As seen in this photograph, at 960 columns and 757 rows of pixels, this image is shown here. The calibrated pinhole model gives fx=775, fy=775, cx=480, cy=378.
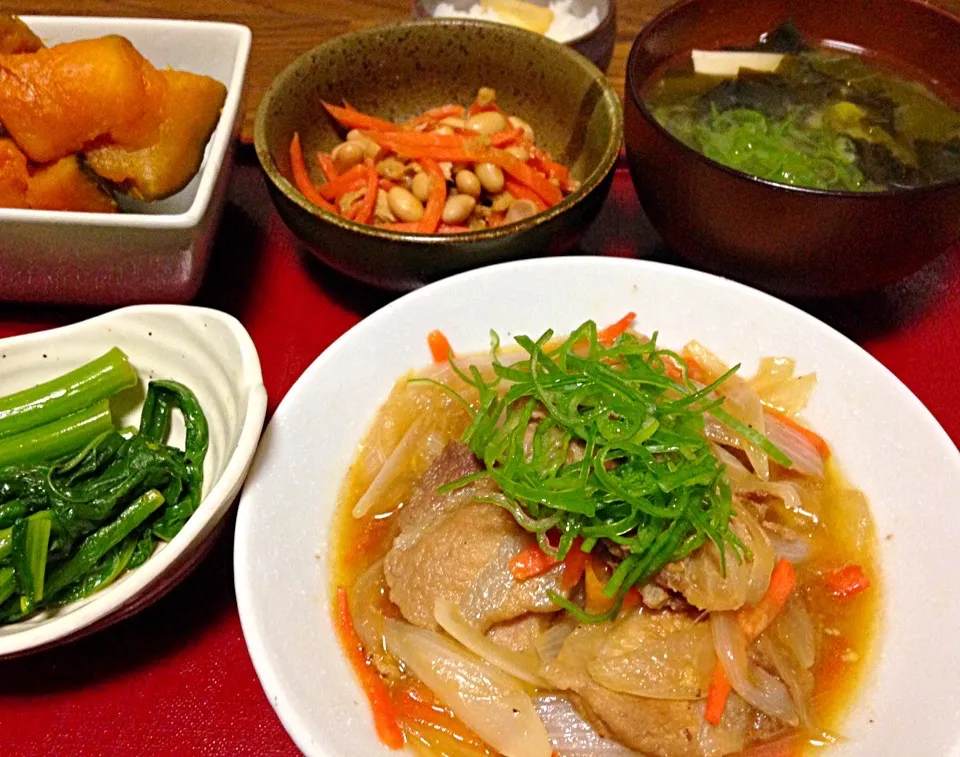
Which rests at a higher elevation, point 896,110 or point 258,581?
point 896,110

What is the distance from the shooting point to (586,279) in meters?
2.06

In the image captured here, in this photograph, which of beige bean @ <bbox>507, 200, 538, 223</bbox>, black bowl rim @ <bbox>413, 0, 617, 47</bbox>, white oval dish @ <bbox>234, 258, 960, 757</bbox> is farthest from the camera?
black bowl rim @ <bbox>413, 0, 617, 47</bbox>

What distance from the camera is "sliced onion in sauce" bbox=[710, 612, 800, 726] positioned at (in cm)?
145

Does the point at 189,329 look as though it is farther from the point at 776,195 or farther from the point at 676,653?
the point at 776,195

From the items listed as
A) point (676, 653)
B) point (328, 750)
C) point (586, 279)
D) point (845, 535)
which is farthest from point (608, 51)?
point (328, 750)

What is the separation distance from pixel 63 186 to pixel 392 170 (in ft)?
2.97

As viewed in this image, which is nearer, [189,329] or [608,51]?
[189,329]

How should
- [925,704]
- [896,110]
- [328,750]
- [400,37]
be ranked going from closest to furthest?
[328,750], [925,704], [896,110], [400,37]

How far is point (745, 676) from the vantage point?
4.80 feet

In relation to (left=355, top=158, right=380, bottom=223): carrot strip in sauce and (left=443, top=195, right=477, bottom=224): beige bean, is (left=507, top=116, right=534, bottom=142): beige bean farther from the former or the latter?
(left=355, top=158, right=380, bottom=223): carrot strip in sauce

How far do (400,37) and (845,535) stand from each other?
1972mm

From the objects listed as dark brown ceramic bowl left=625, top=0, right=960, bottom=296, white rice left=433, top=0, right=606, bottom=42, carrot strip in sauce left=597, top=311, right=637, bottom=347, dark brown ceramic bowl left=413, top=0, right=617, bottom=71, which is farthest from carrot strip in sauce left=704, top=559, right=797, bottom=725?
white rice left=433, top=0, right=606, bottom=42

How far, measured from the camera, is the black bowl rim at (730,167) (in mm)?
1757

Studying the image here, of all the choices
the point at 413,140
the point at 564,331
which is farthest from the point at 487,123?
the point at 564,331
